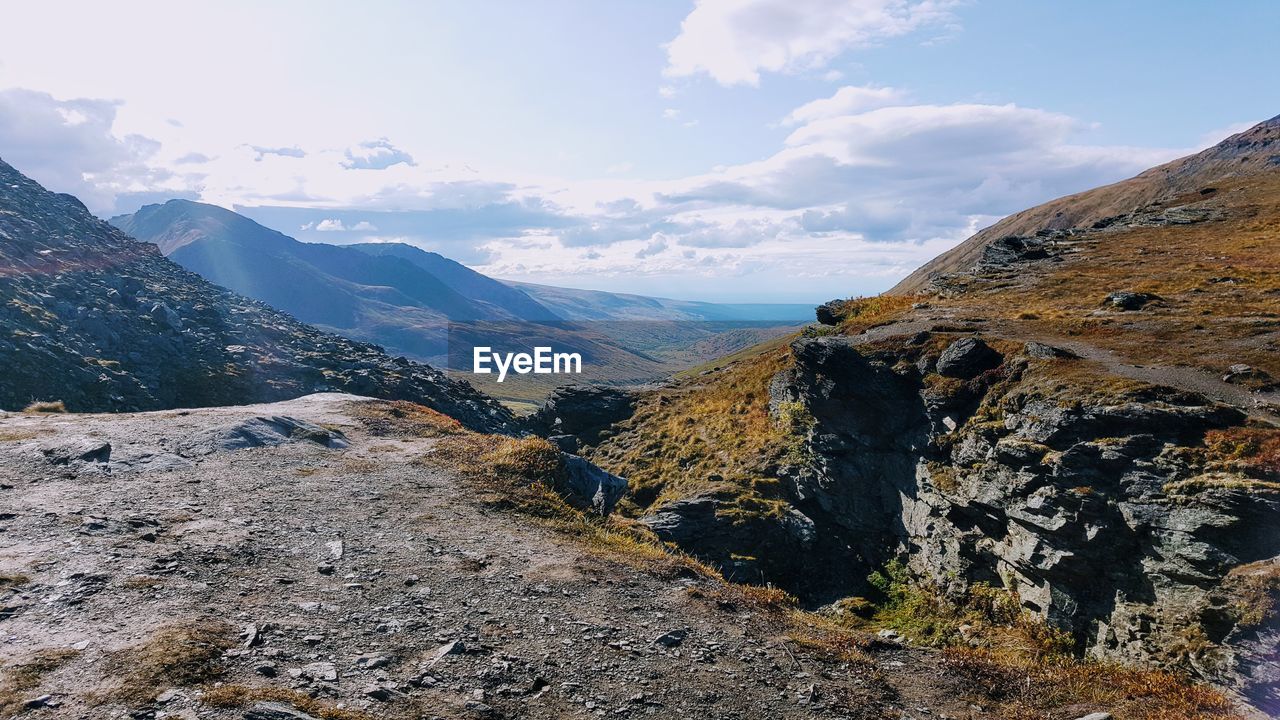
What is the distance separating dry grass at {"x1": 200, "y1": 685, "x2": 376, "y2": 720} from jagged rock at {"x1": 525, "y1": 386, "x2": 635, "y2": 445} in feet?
139

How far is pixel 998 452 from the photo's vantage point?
79.9ft

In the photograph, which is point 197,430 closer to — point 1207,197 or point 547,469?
point 547,469

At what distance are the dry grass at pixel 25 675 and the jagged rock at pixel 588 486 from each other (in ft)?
49.2

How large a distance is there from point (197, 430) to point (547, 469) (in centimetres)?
1588

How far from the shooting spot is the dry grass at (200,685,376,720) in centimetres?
890

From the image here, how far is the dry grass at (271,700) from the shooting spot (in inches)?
350

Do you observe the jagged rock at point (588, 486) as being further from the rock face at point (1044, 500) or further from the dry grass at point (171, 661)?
the dry grass at point (171, 661)

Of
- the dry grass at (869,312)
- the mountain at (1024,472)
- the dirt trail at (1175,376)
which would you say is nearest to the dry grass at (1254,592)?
the mountain at (1024,472)

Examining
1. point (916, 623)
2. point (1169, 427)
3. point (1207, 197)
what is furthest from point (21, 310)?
point (1207, 197)

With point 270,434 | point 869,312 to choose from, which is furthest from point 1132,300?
Answer: point 270,434

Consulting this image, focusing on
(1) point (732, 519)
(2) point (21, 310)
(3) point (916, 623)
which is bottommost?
(3) point (916, 623)

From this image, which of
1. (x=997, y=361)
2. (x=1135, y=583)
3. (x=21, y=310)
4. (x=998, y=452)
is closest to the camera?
(x=1135, y=583)

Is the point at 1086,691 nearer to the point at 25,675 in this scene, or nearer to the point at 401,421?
the point at 25,675

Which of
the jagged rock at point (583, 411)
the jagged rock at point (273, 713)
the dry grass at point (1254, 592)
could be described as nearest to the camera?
the jagged rock at point (273, 713)
